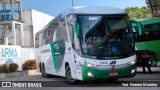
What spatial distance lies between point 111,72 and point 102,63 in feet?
1.60

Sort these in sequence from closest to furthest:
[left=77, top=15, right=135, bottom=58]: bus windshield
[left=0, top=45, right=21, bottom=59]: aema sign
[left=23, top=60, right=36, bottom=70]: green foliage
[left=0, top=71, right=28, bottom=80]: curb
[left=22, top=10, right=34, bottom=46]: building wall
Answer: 1. [left=77, top=15, right=135, bottom=58]: bus windshield
2. [left=0, top=71, right=28, bottom=80]: curb
3. [left=0, top=45, right=21, bottom=59]: aema sign
4. [left=23, top=60, right=36, bottom=70]: green foliage
5. [left=22, top=10, right=34, bottom=46]: building wall

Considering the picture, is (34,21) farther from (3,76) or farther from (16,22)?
(3,76)

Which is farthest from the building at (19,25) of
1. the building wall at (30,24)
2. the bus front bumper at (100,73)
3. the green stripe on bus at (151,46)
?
the bus front bumper at (100,73)

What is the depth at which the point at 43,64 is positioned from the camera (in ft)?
69.7

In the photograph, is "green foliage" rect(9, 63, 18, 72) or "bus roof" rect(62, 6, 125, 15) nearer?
"bus roof" rect(62, 6, 125, 15)

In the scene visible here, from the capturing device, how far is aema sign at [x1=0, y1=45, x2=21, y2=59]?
968 inches

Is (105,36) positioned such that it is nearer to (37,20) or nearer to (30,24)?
(30,24)

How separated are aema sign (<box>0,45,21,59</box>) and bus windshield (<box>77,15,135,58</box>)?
494 inches

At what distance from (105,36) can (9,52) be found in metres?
13.8

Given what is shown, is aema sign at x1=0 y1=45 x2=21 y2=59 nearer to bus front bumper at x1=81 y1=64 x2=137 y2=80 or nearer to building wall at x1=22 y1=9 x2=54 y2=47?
building wall at x1=22 y1=9 x2=54 y2=47

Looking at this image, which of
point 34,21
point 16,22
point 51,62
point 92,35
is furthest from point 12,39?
point 92,35

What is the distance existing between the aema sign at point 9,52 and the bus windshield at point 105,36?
12.6m

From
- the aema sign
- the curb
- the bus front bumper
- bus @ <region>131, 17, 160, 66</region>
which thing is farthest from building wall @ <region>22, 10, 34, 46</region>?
the bus front bumper

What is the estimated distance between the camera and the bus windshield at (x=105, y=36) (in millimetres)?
13000
